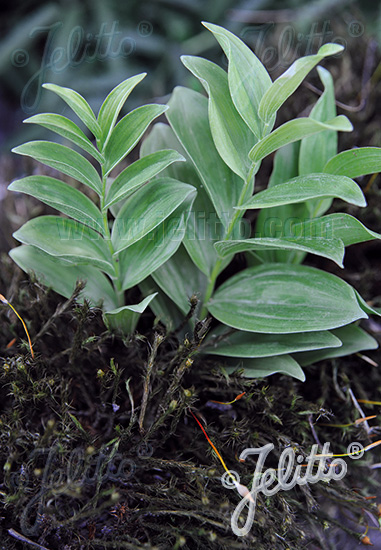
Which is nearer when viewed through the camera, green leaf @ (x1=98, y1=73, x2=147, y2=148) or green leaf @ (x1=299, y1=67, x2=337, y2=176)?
green leaf @ (x1=98, y1=73, x2=147, y2=148)

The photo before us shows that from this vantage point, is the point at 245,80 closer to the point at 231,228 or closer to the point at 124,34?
Answer: the point at 231,228

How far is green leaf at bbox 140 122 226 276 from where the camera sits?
699mm

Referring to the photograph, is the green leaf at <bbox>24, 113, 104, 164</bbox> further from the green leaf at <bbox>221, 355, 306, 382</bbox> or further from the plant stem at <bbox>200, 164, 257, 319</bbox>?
the green leaf at <bbox>221, 355, 306, 382</bbox>

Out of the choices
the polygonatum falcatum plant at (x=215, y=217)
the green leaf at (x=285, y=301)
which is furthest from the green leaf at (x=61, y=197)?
the green leaf at (x=285, y=301)

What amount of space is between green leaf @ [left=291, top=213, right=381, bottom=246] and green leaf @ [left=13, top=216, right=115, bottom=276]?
0.28 m

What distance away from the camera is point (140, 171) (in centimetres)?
60

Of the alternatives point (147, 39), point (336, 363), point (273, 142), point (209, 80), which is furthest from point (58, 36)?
point (336, 363)

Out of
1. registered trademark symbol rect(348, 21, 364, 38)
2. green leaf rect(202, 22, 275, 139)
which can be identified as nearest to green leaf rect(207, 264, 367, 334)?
green leaf rect(202, 22, 275, 139)

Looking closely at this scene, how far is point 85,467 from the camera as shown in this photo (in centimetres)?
55

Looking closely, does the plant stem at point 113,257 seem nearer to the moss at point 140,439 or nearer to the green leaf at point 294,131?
the moss at point 140,439

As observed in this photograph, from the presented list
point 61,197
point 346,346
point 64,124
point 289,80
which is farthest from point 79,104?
point 346,346

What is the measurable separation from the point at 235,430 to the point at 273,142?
14.7 inches

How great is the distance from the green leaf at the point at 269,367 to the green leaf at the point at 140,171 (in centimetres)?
29

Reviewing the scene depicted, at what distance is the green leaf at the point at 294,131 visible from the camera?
503mm
